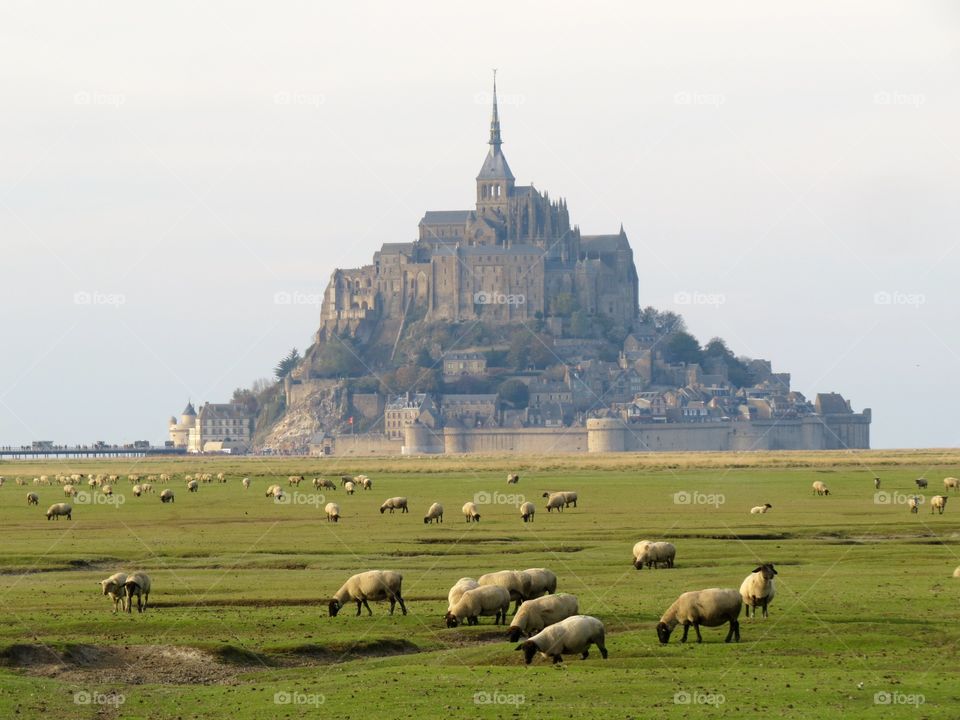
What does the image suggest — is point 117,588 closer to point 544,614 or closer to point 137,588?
point 137,588

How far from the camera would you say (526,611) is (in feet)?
83.0

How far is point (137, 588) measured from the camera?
101 feet

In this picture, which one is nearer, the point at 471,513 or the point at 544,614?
the point at 544,614

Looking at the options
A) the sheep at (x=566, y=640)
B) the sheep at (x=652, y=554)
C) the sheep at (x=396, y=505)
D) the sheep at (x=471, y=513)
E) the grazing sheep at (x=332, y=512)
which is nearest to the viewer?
the sheep at (x=566, y=640)

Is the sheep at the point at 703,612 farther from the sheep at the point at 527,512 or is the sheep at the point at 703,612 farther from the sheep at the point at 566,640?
the sheep at the point at 527,512

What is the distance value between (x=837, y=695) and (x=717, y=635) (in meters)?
5.17

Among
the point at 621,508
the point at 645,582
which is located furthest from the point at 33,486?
the point at 645,582
